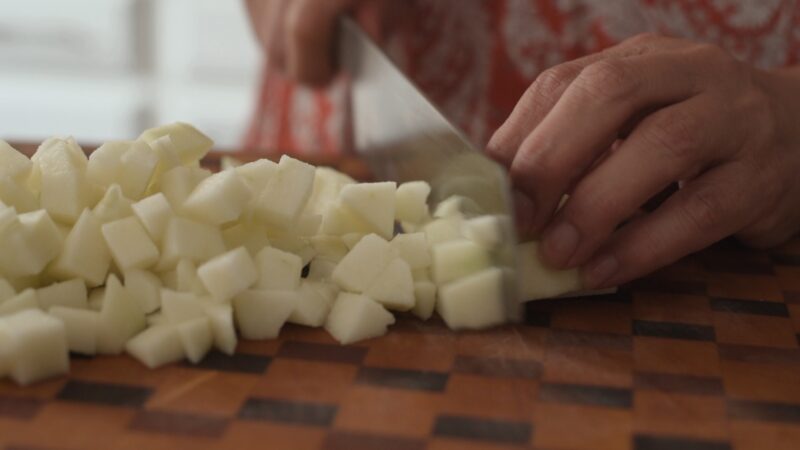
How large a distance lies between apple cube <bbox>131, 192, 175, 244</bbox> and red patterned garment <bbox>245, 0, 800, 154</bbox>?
84 cm

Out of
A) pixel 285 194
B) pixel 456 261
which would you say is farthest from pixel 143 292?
pixel 456 261

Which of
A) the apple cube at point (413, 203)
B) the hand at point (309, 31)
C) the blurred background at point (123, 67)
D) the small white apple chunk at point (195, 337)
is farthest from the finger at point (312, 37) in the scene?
the blurred background at point (123, 67)

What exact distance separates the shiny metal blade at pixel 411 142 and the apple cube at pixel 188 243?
0.24 metres

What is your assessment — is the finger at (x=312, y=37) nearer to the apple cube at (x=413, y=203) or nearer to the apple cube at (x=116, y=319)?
the apple cube at (x=413, y=203)

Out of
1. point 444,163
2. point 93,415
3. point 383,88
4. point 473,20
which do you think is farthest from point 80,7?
point 93,415

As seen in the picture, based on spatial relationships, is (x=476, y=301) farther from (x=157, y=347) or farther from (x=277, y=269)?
(x=157, y=347)

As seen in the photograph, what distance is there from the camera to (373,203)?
1.13 metres

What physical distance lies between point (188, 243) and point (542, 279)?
334 millimetres

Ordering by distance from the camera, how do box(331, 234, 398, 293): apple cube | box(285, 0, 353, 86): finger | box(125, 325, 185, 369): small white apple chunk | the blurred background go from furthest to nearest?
the blurred background → box(285, 0, 353, 86): finger → box(331, 234, 398, 293): apple cube → box(125, 325, 185, 369): small white apple chunk

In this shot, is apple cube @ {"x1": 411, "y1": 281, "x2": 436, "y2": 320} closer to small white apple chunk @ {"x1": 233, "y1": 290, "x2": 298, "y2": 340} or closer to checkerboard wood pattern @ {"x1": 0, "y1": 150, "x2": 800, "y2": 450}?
checkerboard wood pattern @ {"x1": 0, "y1": 150, "x2": 800, "y2": 450}

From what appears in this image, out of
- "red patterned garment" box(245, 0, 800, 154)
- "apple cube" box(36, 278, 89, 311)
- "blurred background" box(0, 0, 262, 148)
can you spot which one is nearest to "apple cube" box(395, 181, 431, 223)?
"apple cube" box(36, 278, 89, 311)

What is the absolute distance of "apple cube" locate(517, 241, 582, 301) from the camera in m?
1.07

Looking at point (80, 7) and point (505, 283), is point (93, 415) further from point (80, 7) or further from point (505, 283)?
point (80, 7)

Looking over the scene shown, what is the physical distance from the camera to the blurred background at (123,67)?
3547mm
